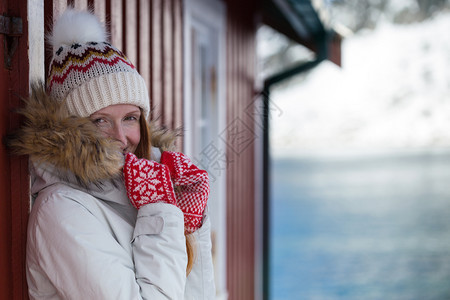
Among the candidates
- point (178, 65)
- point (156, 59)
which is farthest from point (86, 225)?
point (178, 65)

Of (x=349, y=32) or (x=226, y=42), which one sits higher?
(x=349, y=32)

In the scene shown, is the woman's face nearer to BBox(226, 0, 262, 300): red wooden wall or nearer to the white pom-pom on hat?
the white pom-pom on hat

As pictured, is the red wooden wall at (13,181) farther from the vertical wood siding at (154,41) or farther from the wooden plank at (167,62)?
the wooden plank at (167,62)

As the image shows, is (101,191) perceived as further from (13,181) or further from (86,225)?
(13,181)

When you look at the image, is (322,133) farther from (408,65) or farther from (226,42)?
(226,42)

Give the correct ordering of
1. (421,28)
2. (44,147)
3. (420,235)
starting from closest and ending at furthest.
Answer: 1. (44,147)
2. (420,235)
3. (421,28)

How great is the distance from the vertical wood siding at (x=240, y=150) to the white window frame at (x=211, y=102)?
21 cm

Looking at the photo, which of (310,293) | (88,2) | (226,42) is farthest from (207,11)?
(310,293)

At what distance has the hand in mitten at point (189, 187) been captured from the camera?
5.59ft

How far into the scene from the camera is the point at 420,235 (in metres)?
17.5

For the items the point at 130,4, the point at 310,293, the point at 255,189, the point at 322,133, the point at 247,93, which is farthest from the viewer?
the point at 322,133

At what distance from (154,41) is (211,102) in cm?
146

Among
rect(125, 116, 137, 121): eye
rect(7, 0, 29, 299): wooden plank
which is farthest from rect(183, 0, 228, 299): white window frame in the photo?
rect(7, 0, 29, 299): wooden plank

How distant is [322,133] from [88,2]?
112 ft
